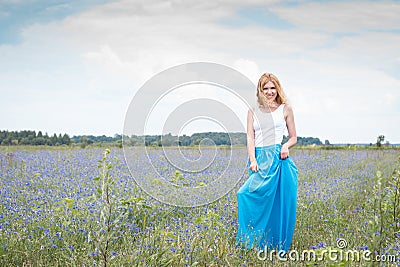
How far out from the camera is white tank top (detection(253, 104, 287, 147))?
462 centimetres

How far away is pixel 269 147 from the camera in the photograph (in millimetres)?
4668

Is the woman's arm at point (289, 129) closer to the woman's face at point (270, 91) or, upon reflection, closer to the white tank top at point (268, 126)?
the white tank top at point (268, 126)

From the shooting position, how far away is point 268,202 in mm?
4641

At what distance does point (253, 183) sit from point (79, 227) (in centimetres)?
189

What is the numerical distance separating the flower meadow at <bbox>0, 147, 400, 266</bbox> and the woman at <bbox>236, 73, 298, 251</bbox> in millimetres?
271

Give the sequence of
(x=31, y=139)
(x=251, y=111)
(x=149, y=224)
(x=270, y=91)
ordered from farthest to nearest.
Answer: (x=31, y=139)
(x=149, y=224)
(x=270, y=91)
(x=251, y=111)

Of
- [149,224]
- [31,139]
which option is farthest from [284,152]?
[31,139]

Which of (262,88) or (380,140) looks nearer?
(262,88)

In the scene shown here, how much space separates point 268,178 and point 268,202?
257 millimetres

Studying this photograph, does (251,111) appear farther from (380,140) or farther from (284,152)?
(380,140)

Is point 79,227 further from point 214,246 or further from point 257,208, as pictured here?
point 257,208

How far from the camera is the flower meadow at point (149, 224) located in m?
3.61

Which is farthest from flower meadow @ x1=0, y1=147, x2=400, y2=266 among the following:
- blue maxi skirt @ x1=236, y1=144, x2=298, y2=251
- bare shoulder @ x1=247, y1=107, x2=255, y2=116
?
bare shoulder @ x1=247, y1=107, x2=255, y2=116

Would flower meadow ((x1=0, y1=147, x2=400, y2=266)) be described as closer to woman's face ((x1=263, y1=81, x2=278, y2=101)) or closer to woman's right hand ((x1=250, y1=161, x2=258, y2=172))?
woman's right hand ((x1=250, y1=161, x2=258, y2=172))
